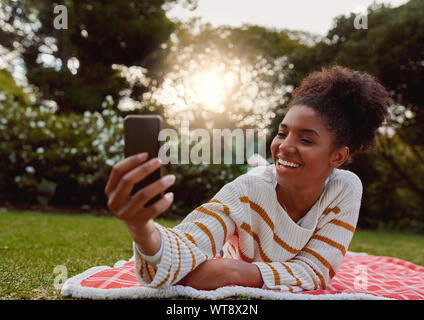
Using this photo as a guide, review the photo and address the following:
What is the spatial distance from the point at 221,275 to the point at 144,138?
866 mm

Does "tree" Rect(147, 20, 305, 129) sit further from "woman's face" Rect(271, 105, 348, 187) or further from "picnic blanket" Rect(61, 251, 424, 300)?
"woman's face" Rect(271, 105, 348, 187)

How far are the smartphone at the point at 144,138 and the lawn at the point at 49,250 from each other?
94 cm

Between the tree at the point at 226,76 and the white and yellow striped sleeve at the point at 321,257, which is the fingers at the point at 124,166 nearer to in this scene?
the white and yellow striped sleeve at the point at 321,257

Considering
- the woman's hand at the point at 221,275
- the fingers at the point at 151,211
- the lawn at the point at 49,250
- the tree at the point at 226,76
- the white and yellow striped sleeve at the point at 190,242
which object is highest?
the tree at the point at 226,76

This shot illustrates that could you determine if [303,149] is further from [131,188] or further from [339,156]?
[131,188]

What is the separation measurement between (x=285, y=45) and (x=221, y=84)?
114 inches

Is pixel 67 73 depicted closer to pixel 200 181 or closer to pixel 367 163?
pixel 200 181

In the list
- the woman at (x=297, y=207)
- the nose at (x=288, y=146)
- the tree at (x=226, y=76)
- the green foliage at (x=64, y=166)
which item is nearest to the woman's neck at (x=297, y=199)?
the woman at (x=297, y=207)

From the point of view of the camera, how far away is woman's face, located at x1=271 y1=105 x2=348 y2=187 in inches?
86.7

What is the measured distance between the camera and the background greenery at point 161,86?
8.13m

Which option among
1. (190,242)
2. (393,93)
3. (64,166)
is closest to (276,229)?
(190,242)

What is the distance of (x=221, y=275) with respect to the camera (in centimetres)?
204

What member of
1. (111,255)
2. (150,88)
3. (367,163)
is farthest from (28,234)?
(150,88)

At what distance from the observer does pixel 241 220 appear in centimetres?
222
